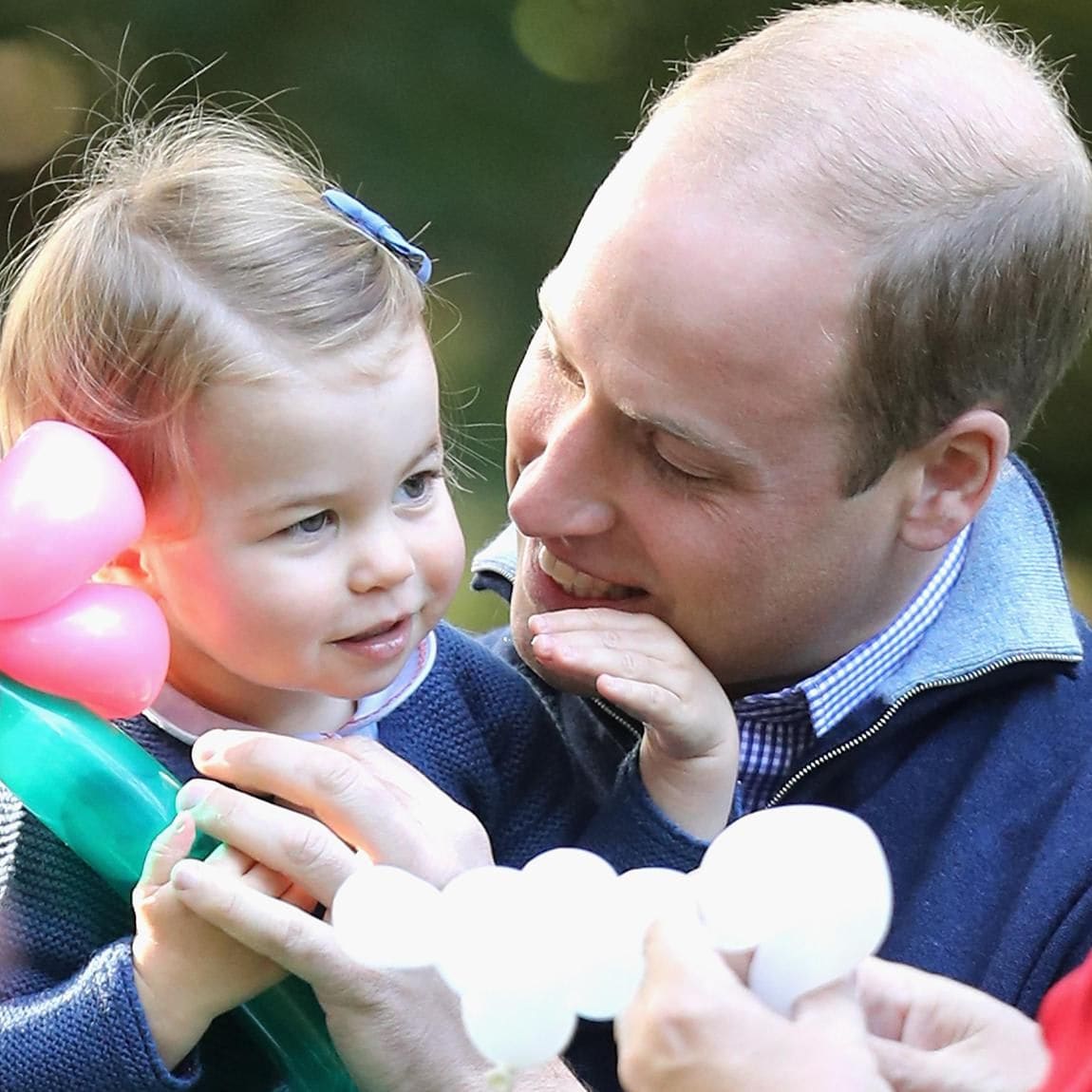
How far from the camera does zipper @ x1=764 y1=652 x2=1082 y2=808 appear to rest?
198 centimetres

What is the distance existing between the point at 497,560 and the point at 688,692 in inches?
20.6

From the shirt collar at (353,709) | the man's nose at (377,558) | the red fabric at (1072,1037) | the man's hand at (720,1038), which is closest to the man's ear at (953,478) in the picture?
the shirt collar at (353,709)

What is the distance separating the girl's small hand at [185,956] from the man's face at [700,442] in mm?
600

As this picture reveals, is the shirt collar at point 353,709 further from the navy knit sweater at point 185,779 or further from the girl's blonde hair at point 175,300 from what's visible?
the girl's blonde hair at point 175,300

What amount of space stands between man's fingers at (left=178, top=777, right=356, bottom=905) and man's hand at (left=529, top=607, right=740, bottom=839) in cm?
37

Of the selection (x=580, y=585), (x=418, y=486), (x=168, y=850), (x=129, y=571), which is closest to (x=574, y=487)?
(x=580, y=585)

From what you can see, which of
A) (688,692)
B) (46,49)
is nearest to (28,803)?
(688,692)

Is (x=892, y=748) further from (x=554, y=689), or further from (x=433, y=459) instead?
(x=433, y=459)

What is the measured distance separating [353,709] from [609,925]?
731mm

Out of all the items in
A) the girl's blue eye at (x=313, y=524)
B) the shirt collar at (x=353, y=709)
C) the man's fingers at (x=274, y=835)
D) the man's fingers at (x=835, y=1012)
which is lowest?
the shirt collar at (x=353, y=709)

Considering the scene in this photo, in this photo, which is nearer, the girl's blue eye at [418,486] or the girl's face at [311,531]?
the girl's face at [311,531]

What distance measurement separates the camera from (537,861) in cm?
→ 123

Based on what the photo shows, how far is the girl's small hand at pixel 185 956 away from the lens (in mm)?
1514

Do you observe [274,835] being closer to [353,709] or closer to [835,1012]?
[353,709]
